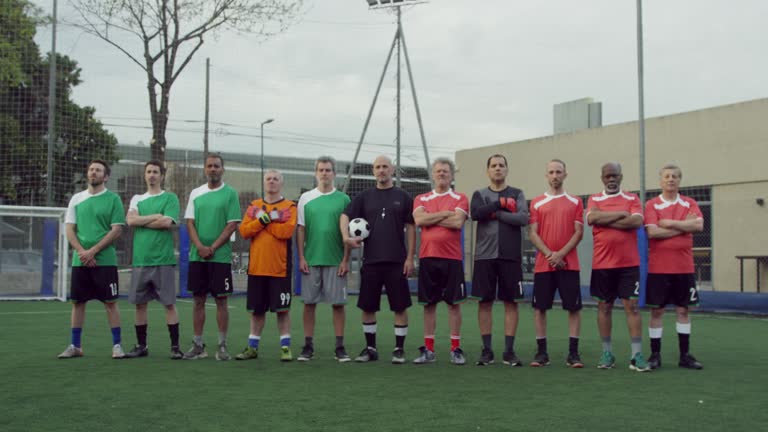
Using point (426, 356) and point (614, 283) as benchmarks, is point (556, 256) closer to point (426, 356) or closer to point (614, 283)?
point (614, 283)

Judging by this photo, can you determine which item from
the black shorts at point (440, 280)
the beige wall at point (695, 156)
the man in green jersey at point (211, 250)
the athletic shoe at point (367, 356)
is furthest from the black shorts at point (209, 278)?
the beige wall at point (695, 156)

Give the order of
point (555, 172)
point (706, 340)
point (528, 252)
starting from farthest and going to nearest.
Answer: point (528, 252) → point (706, 340) → point (555, 172)

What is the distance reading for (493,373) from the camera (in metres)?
6.03

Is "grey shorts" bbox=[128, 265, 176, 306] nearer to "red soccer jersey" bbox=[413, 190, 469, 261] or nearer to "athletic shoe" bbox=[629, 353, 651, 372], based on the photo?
"red soccer jersey" bbox=[413, 190, 469, 261]

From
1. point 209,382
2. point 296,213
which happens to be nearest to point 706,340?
point 296,213

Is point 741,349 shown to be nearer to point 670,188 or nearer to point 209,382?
point 670,188

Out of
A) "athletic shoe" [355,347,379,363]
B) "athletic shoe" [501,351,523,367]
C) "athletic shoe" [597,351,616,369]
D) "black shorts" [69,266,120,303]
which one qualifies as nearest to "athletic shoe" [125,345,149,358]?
"black shorts" [69,266,120,303]

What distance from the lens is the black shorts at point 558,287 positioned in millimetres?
6508

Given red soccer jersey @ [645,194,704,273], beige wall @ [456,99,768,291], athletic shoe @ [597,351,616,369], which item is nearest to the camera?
athletic shoe @ [597,351,616,369]

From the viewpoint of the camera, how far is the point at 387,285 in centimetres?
680

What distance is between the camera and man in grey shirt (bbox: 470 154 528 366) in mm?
6602

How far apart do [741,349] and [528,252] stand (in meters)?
8.38

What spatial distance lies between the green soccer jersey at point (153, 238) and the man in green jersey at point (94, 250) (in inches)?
7.6

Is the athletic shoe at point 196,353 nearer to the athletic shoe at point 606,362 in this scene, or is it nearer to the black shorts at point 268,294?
the black shorts at point 268,294
